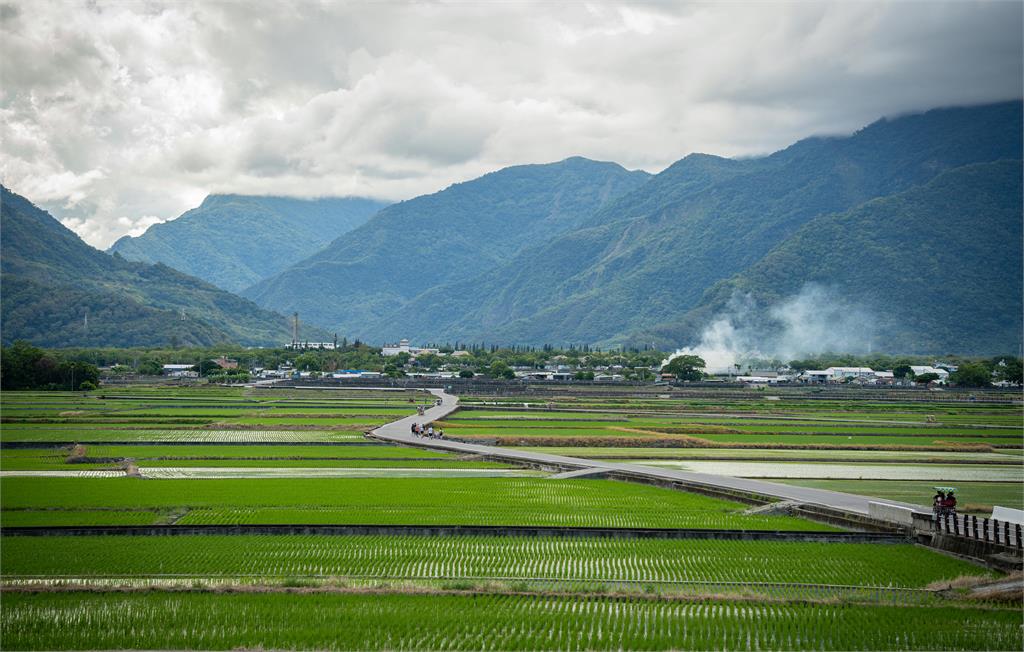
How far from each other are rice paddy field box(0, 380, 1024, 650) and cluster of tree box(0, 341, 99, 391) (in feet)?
177

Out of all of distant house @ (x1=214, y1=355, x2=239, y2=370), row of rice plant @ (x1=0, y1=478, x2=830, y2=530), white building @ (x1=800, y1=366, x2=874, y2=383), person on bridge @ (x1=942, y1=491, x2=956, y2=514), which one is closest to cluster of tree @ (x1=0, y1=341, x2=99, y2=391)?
distant house @ (x1=214, y1=355, x2=239, y2=370)

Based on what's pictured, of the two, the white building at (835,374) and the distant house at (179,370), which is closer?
the distant house at (179,370)

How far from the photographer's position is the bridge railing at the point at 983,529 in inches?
1027

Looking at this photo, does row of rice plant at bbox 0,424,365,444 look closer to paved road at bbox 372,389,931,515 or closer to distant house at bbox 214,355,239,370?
paved road at bbox 372,389,931,515

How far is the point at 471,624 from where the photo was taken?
2066cm

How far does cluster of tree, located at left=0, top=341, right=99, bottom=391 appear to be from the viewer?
4131 inches

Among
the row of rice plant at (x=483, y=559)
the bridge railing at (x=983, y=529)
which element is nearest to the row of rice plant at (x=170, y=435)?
the row of rice plant at (x=483, y=559)

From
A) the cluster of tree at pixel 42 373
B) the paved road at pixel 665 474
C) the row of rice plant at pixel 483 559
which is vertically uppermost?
the cluster of tree at pixel 42 373

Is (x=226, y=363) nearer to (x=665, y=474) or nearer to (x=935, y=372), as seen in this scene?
(x=935, y=372)

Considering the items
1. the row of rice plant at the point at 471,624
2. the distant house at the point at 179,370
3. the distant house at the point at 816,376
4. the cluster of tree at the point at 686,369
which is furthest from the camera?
the distant house at the point at 816,376

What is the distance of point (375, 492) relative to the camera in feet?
121

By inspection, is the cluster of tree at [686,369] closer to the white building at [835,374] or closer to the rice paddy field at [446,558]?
the white building at [835,374]

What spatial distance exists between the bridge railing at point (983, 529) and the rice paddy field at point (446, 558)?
98 centimetres

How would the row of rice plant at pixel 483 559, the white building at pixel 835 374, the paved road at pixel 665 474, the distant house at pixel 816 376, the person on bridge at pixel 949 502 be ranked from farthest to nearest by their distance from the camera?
the distant house at pixel 816 376 < the white building at pixel 835 374 < the paved road at pixel 665 474 < the person on bridge at pixel 949 502 < the row of rice plant at pixel 483 559
